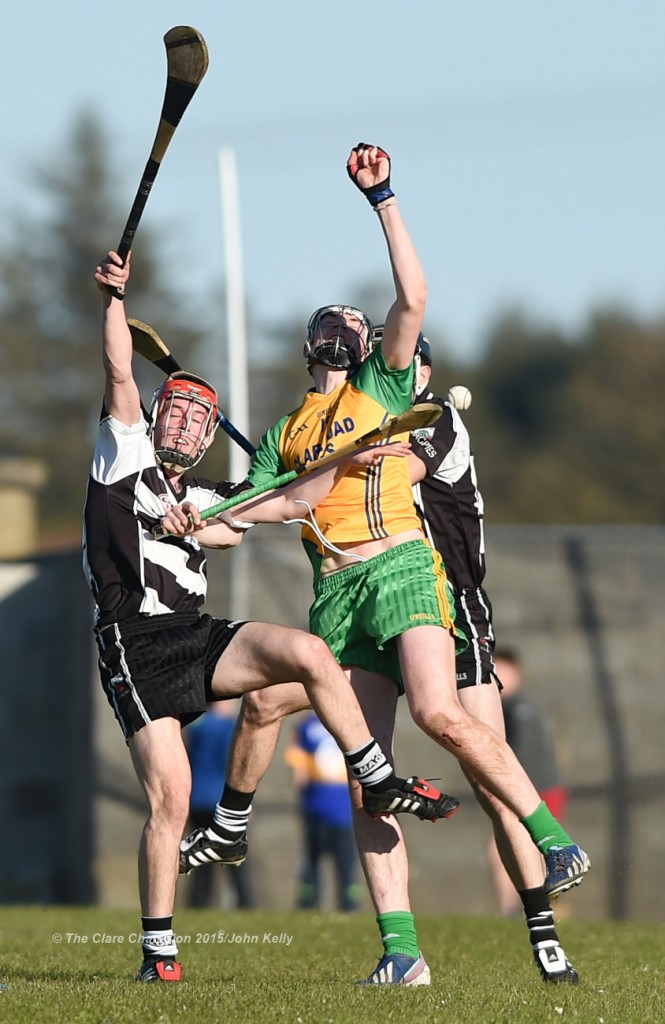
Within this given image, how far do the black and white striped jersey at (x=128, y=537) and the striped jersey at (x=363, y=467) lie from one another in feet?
2.06

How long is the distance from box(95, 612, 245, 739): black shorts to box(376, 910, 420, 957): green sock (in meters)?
1.18

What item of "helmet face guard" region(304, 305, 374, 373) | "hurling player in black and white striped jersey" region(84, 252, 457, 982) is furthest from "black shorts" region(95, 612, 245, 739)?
"helmet face guard" region(304, 305, 374, 373)

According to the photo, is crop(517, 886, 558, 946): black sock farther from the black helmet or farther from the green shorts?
the black helmet

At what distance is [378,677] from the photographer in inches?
269

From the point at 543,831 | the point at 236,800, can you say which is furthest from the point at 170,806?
the point at 543,831

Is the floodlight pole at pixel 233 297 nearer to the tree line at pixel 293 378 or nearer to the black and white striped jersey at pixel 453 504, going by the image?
the black and white striped jersey at pixel 453 504

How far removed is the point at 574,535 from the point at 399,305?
1111 cm

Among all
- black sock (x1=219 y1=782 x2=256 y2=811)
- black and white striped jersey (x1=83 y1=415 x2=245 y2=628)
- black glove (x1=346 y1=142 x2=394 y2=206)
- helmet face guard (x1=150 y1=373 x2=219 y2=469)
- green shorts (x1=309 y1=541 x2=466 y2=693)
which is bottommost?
black sock (x1=219 y1=782 x2=256 y2=811)

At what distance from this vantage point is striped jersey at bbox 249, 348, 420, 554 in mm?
6805

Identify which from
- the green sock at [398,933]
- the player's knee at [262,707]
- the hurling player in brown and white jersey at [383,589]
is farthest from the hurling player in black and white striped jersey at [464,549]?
the player's knee at [262,707]

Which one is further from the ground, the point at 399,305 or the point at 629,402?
the point at 629,402

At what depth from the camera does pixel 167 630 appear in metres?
6.82

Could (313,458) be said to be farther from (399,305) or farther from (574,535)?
(574,535)

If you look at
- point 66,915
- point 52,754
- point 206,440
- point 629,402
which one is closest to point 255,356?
point 629,402
